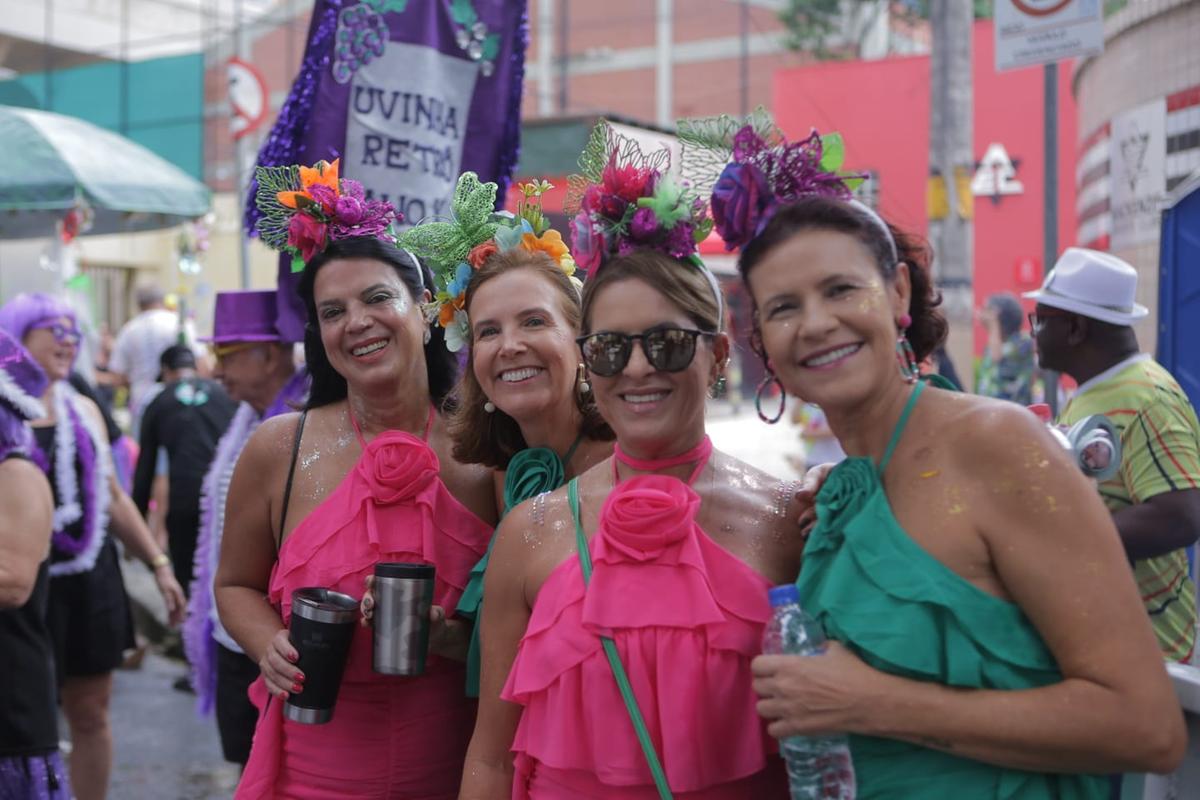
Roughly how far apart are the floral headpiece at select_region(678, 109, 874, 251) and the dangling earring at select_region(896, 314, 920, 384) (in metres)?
0.24

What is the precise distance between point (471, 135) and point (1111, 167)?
14.0 feet

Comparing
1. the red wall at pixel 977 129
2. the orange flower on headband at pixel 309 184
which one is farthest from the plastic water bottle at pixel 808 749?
the red wall at pixel 977 129

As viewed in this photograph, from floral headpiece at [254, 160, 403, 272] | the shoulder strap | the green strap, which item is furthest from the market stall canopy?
the green strap

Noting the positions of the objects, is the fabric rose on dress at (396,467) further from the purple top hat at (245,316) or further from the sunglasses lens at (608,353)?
the purple top hat at (245,316)

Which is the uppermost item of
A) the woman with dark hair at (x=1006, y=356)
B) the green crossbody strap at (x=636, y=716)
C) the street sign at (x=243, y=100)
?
the street sign at (x=243, y=100)

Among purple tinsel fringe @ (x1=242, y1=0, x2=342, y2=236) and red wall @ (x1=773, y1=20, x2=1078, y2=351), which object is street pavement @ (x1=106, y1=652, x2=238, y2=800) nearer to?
purple tinsel fringe @ (x1=242, y1=0, x2=342, y2=236)

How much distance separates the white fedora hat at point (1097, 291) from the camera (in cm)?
405

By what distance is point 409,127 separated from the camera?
4.16 metres

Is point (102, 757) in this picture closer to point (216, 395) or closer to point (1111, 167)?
point (216, 395)

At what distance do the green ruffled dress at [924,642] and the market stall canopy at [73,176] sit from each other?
777 cm

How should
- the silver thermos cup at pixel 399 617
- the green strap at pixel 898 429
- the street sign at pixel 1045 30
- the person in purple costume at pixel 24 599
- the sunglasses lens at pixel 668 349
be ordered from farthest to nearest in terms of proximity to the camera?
the street sign at pixel 1045 30 → the person in purple costume at pixel 24 599 → the silver thermos cup at pixel 399 617 → the sunglasses lens at pixel 668 349 → the green strap at pixel 898 429

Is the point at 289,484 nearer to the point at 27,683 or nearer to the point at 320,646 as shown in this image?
the point at 320,646

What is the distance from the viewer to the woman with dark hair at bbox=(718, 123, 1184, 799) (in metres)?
1.75

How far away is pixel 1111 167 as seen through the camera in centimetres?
686
